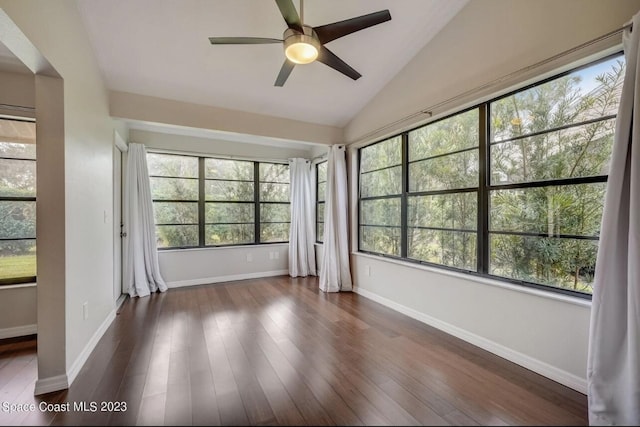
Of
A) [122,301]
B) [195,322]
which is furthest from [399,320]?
[122,301]

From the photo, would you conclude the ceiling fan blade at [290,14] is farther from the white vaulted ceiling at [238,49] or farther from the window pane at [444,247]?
the window pane at [444,247]

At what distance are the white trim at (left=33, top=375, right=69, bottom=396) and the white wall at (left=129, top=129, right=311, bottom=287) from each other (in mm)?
2543

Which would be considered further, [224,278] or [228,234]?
[228,234]

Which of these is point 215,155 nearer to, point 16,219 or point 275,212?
point 275,212

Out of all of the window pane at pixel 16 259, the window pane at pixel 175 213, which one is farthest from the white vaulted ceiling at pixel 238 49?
the window pane at pixel 16 259

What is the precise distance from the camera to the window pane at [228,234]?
15.4ft

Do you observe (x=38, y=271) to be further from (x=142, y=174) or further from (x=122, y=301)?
(x=142, y=174)

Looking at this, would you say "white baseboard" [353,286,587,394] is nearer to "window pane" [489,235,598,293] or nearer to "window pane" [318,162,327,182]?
"window pane" [489,235,598,293]

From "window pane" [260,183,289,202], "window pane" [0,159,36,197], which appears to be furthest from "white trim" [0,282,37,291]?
"window pane" [260,183,289,202]

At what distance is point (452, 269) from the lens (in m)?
2.77

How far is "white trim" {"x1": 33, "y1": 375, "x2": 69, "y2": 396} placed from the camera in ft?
5.98

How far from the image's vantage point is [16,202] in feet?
9.27

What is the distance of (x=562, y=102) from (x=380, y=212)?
220cm

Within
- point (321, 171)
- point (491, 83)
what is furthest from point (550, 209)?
point (321, 171)
